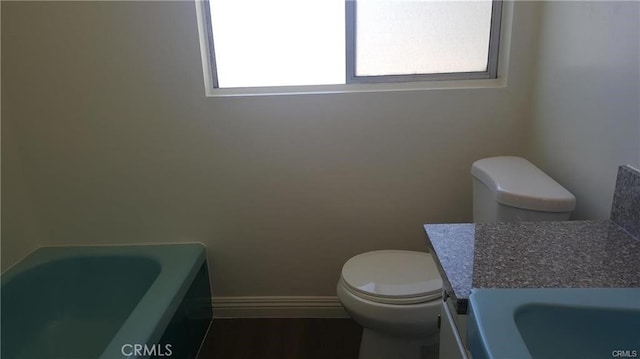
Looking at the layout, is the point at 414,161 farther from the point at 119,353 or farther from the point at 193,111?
the point at 119,353

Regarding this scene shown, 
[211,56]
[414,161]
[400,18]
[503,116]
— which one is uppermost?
[400,18]

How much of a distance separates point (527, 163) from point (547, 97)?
0.26 m

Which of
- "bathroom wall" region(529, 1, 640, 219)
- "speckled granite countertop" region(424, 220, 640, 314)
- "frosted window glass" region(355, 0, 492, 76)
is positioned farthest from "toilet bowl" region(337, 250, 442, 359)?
"frosted window glass" region(355, 0, 492, 76)

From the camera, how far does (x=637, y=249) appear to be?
905 mm

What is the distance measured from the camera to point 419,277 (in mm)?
1445

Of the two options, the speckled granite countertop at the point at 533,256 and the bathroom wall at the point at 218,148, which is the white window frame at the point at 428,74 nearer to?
the bathroom wall at the point at 218,148

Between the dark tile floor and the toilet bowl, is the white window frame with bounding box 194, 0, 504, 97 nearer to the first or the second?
the toilet bowl

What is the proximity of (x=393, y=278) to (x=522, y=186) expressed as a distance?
536 millimetres

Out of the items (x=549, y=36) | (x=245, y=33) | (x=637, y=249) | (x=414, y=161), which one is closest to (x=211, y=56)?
(x=245, y=33)

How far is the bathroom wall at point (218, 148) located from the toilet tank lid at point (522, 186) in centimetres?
25

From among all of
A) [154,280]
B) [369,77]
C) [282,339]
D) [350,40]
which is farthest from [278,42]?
[282,339]

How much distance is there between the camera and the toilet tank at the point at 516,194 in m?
1.20

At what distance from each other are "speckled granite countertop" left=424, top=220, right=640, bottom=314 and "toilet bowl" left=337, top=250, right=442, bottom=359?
42 cm

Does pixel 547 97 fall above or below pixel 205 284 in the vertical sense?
above
